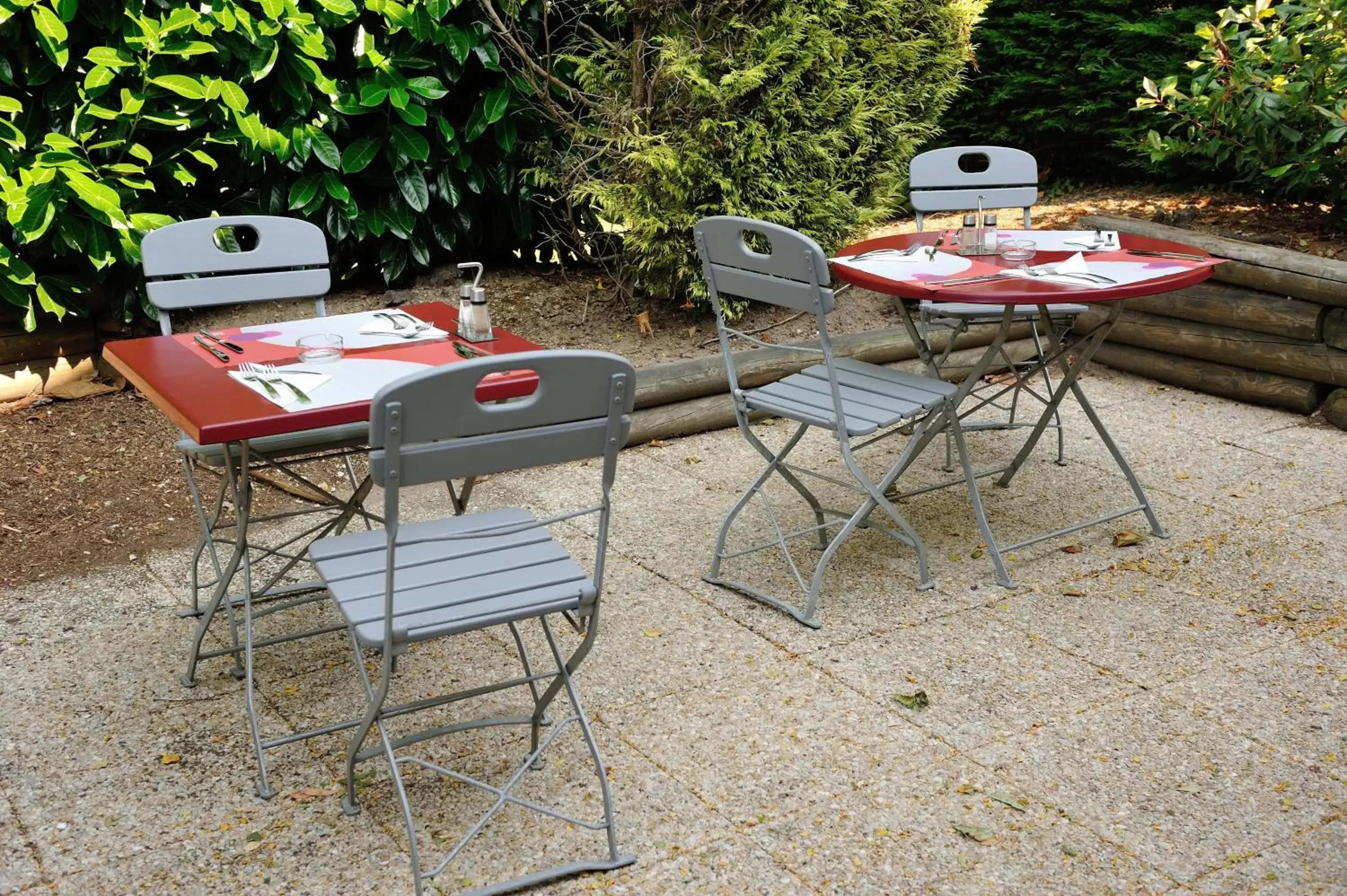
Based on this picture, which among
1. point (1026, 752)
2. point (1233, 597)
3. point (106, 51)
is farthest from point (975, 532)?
point (106, 51)

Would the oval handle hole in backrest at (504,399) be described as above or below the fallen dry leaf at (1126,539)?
above

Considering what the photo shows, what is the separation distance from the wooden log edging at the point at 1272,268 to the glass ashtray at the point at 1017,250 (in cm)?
158

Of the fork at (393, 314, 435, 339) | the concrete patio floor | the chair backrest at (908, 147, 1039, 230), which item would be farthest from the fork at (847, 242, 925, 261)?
the fork at (393, 314, 435, 339)

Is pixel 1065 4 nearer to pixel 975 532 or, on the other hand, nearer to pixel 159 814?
pixel 975 532

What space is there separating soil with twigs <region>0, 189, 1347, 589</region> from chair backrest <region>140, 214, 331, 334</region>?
994 millimetres

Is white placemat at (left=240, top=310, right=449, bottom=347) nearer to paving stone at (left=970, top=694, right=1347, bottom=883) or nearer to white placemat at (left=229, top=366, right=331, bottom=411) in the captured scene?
white placemat at (left=229, top=366, right=331, bottom=411)

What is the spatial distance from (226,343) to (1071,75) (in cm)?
566

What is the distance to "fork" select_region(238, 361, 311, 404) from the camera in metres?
2.71

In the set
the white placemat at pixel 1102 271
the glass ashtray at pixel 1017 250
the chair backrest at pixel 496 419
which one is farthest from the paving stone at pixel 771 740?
the glass ashtray at pixel 1017 250

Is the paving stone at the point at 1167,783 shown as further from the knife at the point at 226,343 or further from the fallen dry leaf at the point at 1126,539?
the knife at the point at 226,343

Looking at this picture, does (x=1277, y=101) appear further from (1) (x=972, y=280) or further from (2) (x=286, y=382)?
(2) (x=286, y=382)

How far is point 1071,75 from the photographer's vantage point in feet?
24.2

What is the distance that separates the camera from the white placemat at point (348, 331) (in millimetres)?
3217

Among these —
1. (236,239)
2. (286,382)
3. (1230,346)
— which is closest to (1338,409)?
(1230,346)
